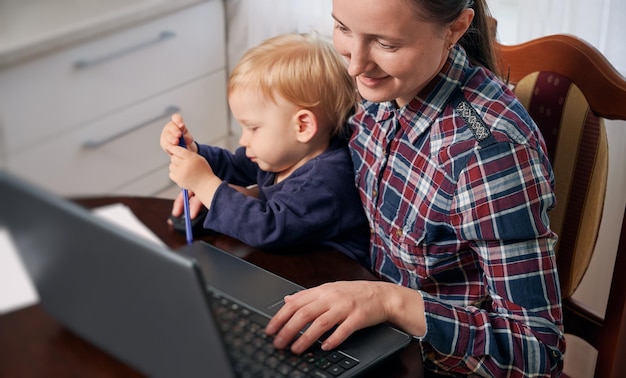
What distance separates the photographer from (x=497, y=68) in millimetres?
1173

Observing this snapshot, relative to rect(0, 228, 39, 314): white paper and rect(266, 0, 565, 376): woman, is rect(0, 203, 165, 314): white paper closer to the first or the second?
rect(0, 228, 39, 314): white paper

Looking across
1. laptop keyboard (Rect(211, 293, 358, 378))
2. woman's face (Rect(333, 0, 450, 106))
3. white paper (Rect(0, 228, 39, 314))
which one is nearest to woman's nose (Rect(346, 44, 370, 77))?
woman's face (Rect(333, 0, 450, 106))

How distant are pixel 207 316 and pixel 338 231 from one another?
56 cm

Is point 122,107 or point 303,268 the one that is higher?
point 122,107

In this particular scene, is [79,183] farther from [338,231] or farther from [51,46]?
[338,231]

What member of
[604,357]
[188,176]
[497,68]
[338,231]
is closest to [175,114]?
[188,176]

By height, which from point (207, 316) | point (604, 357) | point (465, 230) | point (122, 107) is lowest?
point (604, 357)

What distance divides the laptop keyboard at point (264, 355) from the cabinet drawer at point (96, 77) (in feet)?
0.77

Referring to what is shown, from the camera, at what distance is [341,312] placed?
90 centimetres

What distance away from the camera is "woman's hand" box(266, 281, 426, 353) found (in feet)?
2.84

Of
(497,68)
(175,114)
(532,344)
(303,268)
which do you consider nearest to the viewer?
(175,114)

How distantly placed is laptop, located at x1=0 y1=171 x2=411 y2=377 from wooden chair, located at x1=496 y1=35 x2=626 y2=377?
67 centimetres

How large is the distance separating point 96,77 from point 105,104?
21mm

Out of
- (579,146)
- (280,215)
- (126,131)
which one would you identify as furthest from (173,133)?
(579,146)
